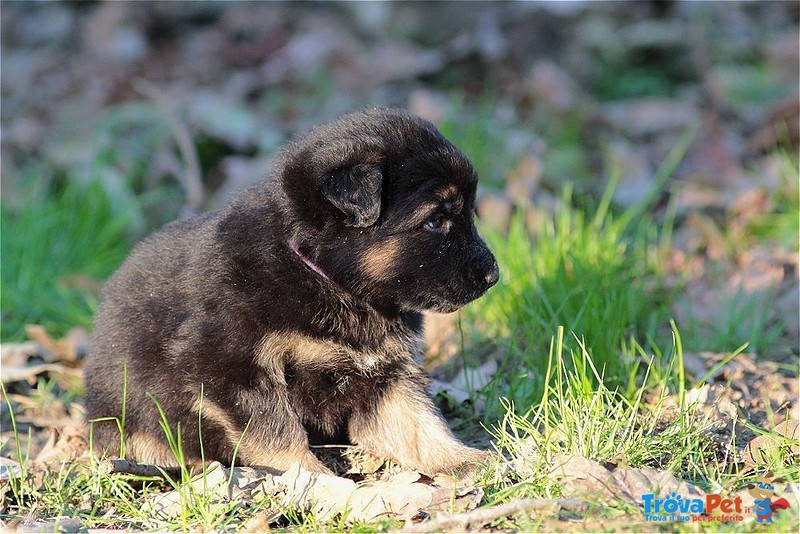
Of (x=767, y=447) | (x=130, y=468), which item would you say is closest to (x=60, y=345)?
(x=130, y=468)

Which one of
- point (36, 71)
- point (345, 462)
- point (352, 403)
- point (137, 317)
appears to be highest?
point (36, 71)

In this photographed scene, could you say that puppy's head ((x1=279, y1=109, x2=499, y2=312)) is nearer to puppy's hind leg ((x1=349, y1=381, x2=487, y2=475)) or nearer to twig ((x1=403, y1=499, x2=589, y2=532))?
puppy's hind leg ((x1=349, y1=381, x2=487, y2=475))

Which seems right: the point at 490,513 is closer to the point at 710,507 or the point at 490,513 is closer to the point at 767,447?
the point at 710,507

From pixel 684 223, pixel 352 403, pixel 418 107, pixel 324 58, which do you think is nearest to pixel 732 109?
pixel 684 223

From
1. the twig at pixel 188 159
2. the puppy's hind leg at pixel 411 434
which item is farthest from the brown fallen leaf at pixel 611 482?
the twig at pixel 188 159

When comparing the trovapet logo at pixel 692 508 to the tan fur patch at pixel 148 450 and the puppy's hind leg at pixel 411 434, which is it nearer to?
the puppy's hind leg at pixel 411 434

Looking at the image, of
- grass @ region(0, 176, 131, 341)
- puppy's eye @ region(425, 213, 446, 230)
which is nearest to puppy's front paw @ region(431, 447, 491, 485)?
puppy's eye @ region(425, 213, 446, 230)

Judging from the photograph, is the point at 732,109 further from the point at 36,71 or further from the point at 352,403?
the point at 36,71
